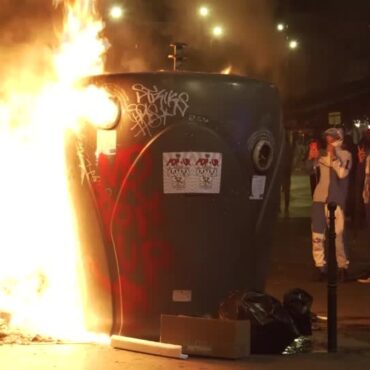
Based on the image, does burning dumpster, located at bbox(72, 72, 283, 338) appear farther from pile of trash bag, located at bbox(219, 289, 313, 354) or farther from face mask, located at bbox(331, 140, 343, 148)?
face mask, located at bbox(331, 140, 343, 148)

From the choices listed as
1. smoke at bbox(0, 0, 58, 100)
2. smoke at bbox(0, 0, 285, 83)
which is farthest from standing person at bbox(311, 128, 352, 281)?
smoke at bbox(0, 0, 58, 100)

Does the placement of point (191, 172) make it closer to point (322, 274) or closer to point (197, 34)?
point (322, 274)

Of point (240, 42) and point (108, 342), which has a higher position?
point (240, 42)

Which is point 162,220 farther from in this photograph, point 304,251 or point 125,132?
point 304,251

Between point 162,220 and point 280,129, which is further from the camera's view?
point 280,129

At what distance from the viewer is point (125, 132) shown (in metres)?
5.84

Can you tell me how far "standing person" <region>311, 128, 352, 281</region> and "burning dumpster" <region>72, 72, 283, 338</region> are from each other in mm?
Answer: 2865

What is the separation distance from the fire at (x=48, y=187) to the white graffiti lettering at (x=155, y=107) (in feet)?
0.67

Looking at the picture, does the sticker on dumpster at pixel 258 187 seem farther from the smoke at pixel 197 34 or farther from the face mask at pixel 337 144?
the smoke at pixel 197 34

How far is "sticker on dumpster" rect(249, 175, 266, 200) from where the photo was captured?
6057 mm

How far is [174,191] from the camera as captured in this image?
229 inches

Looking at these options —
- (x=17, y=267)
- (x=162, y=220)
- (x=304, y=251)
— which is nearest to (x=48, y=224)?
(x=17, y=267)

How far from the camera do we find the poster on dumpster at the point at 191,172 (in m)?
5.78

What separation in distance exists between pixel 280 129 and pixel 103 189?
1.42 metres
